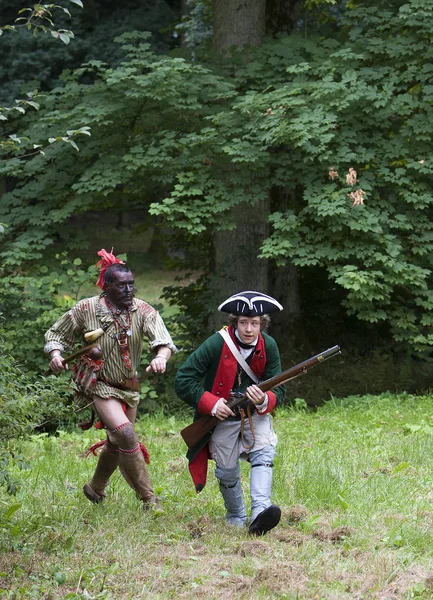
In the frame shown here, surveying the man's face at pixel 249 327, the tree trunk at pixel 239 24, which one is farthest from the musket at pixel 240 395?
the tree trunk at pixel 239 24

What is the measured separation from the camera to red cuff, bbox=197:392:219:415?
612cm

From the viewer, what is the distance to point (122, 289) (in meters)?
6.42

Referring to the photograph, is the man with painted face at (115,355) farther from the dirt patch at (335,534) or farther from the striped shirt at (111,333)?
the dirt patch at (335,534)

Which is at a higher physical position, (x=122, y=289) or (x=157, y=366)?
(x=122, y=289)

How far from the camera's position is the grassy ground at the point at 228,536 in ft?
17.1

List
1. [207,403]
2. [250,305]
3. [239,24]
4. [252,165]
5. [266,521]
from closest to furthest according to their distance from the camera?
[266,521]
[250,305]
[207,403]
[252,165]
[239,24]

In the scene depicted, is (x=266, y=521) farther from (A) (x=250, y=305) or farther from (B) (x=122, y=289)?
(B) (x=122, y=289)

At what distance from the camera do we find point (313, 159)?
11.4m

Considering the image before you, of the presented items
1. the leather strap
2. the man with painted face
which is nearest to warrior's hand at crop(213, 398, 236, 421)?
the leather strap

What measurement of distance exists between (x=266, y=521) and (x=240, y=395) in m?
0.85

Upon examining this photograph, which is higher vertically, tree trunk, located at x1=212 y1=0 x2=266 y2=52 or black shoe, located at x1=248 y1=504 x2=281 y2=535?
tree trunk, located at x1=212 y1=0 x2=266 y2=52

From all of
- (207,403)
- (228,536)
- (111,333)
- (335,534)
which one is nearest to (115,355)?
(111,333)

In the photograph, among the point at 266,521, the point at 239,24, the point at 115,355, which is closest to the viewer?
the point at 266,521

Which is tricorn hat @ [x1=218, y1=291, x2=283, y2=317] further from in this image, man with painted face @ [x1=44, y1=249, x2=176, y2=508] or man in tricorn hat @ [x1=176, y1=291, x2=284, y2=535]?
man with painted face @ [x1=44, y1=249, x2=176, y2=508]
